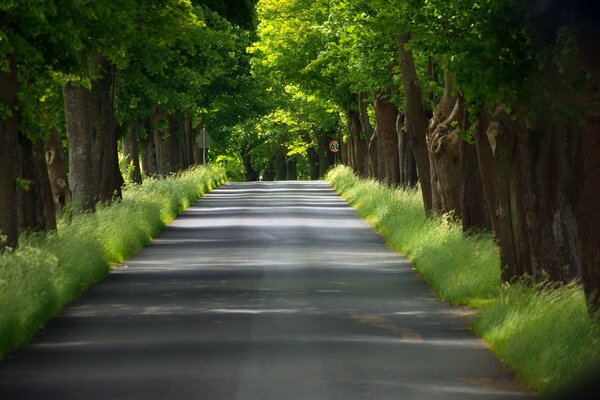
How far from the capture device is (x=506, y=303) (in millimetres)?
17812

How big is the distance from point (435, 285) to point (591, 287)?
7.77 meters

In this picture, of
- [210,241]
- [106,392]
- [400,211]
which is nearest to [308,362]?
[106,392]

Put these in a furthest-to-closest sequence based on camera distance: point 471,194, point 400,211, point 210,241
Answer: point 400,211
point 210,241
point 471,194

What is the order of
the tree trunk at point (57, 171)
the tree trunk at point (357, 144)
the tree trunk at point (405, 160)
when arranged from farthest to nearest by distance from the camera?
the tree trunk at point (357, 144), the tree trunk at point (405, 160), the tree trunk at point (57, 171)

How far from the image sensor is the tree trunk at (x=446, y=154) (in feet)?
102

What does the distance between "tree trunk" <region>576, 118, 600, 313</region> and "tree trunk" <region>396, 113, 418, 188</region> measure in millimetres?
31084

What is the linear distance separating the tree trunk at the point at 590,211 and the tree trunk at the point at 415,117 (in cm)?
1915

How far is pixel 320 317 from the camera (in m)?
19.5

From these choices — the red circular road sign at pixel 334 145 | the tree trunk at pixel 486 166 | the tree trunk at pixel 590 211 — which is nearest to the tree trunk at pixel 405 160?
the tree trunk at pixel 486 166

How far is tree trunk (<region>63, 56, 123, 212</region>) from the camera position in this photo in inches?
1380

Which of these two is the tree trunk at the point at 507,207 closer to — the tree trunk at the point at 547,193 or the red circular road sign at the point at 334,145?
the tree trunk at the point at 547,193

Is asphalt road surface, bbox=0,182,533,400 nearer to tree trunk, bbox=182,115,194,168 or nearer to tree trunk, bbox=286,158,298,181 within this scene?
tree trunk, bbox=182,115,194,168

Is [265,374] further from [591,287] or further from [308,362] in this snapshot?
[591,287]

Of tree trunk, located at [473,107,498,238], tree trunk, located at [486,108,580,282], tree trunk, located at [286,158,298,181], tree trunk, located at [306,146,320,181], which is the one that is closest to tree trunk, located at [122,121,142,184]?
tree trunk, located at [473,107,498,238]
